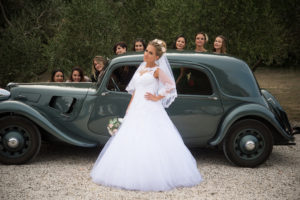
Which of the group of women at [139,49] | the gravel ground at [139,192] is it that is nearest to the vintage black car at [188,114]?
the gravel ground at [139,192]

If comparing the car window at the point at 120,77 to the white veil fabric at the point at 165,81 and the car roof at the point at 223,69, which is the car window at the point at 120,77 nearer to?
the car roof at the point at 223,69

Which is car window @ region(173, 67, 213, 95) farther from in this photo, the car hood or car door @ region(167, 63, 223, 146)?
the car hood

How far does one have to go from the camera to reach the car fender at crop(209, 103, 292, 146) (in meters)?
5.66

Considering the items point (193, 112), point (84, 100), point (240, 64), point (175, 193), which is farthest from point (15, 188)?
point (240, 64)

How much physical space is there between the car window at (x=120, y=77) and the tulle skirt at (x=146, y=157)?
0.88 metres

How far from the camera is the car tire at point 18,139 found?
572cm

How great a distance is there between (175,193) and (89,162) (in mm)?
1795

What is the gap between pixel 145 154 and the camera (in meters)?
4.82

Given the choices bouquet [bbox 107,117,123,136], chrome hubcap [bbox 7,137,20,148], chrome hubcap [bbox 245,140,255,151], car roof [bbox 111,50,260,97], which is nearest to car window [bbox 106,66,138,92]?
car roof [bbox 111,50,260,97]

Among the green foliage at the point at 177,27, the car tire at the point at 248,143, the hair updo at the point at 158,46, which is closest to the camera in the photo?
the hair updo at the point at 158,46

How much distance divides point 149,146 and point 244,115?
1.63 metres

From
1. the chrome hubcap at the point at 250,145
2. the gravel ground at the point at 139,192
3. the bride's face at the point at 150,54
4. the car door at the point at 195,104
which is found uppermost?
the bride's face at the point at 150,54

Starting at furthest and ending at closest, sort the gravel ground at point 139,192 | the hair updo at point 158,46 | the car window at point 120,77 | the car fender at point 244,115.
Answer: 1. the car window at point 120,77
2. the car fender at point 244,115
3. the hair updo at point 158,46
4. the gravel ground at point 139,192

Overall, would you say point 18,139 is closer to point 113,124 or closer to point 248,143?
point 113,124
